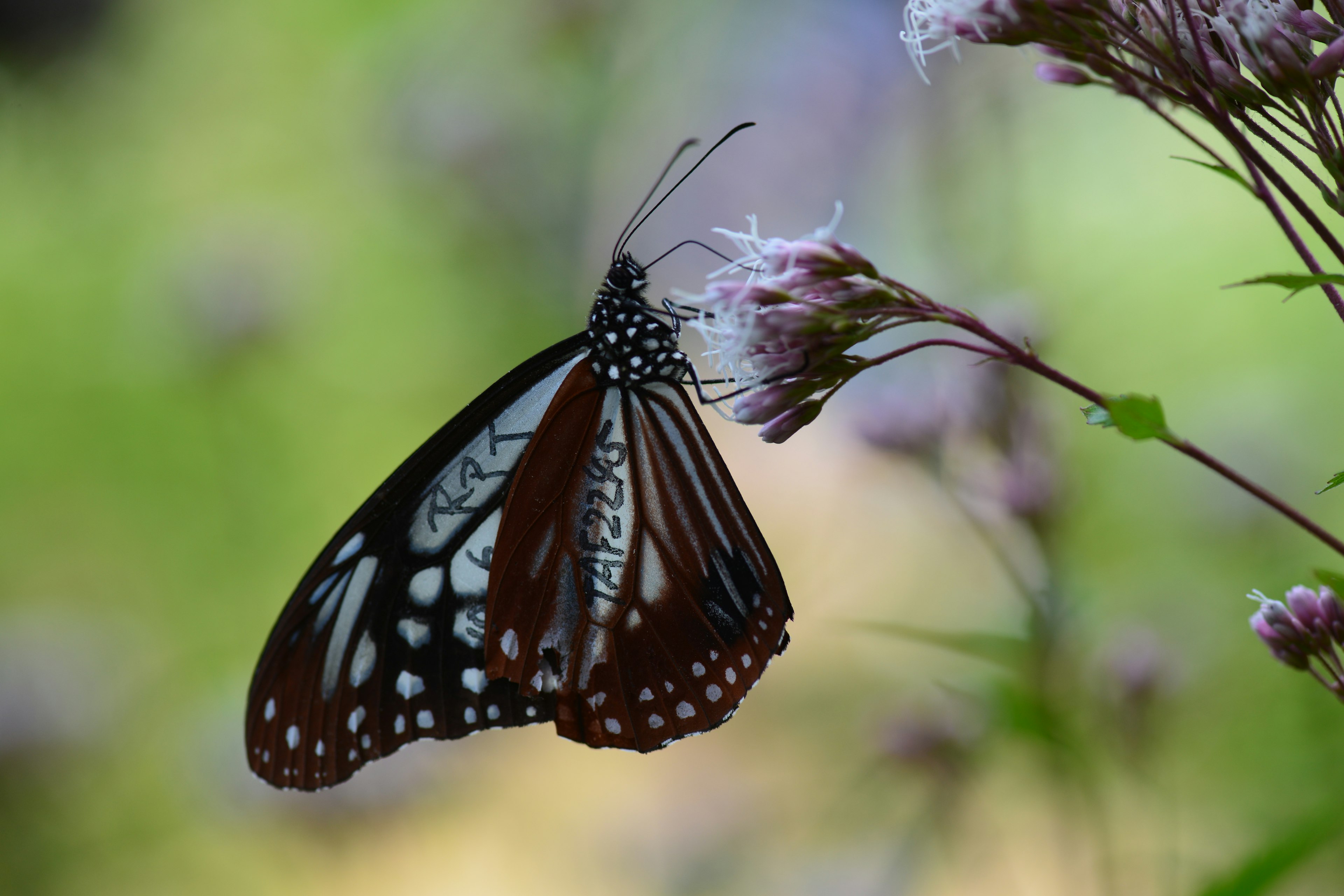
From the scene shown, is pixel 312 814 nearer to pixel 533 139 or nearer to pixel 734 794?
pixel 734 794

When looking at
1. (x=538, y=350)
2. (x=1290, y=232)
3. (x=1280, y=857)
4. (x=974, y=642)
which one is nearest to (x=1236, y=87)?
(x=1290, y=232)

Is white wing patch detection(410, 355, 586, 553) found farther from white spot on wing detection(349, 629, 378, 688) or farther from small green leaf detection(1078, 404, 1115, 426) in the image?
small green leaf detection(1078, 404, 1115, 426)

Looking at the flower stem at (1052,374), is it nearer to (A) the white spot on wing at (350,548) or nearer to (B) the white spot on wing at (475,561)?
(B) the white spot on wing at (475,561)

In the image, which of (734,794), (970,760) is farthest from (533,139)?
(970,760)

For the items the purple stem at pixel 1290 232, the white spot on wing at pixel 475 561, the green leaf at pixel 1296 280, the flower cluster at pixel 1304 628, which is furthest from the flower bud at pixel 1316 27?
the white spot on wing at pixel 475 561

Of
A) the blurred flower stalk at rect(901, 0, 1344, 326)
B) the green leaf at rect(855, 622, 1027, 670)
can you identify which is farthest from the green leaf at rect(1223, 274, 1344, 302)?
the green leaf at rect(855, 622, 1027, 670)
